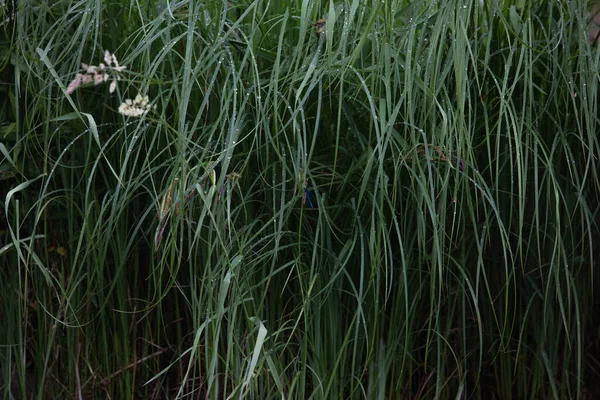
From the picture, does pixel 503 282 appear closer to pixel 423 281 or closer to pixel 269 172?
pixel 423 281

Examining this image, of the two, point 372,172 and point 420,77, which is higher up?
point 420,77

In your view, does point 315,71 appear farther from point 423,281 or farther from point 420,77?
point 423,281

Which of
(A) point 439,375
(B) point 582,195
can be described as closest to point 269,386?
(A) point 439,375

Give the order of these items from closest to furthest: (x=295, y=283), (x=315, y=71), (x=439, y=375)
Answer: (x=315, y=71) → (x=439, y=375) → (x=295, y=283)

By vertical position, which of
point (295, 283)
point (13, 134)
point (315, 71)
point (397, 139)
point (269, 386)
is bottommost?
point (269, 386)

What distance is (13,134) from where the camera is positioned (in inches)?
69.2

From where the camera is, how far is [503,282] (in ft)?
5.90

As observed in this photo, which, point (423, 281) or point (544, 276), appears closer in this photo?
point (423, 281)

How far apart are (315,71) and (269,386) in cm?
64

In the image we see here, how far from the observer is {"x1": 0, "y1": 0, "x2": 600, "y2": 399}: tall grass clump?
1.49 metres

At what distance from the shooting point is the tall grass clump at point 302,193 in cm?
149

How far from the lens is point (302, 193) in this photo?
1.45 meters

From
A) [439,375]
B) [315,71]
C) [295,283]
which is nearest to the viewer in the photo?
[315,71]

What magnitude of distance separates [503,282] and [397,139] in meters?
0.47
